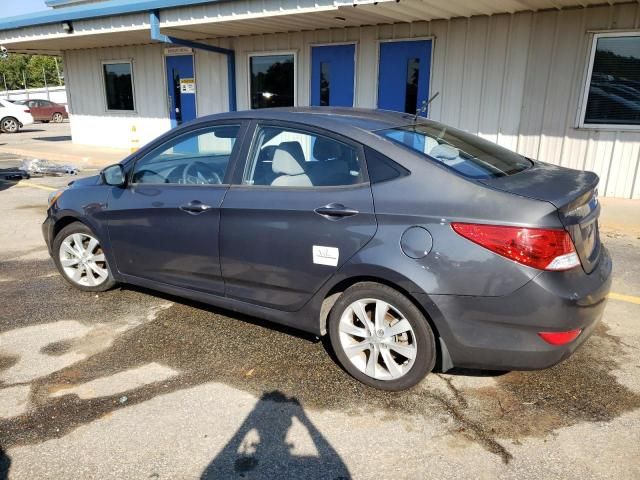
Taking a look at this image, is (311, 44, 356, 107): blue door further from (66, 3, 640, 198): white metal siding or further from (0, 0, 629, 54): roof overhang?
(0, 0, 629, 54): roof overhang

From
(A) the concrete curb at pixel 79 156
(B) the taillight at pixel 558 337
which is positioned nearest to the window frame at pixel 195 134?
(B) the taillight at pixel 558 337

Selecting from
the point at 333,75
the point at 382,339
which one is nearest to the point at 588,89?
the point at 333,75

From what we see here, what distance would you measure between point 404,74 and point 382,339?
793 centimetres

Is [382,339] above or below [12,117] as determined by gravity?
below

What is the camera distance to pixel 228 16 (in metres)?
9.31

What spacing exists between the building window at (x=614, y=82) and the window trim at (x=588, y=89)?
0.5 inches

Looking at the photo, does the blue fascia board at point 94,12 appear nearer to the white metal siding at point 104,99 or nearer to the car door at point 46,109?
the white metal siding at point 104,99

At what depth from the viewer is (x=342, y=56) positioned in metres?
10.5

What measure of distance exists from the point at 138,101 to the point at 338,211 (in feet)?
43.6

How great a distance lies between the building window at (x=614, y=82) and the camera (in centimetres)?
791

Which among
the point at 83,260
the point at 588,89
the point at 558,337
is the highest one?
the point at 588,89

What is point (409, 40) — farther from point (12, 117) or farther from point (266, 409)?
point (12, 117)

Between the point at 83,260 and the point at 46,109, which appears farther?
the point at 46,109

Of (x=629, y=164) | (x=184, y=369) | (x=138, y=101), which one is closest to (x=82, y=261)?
(x=184, y=369)
